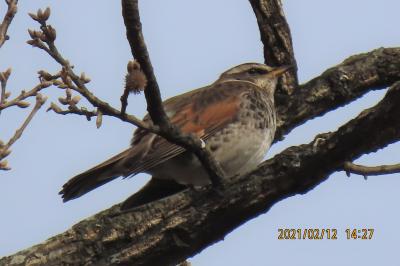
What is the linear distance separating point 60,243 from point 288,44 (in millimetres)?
3396

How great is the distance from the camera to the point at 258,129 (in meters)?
8.59

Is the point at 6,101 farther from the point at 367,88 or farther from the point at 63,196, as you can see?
the point at 367,88

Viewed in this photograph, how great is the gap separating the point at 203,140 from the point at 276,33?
156 cm

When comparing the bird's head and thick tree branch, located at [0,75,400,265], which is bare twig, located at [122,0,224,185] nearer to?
thick tree branch, located at [0,75,400,265]

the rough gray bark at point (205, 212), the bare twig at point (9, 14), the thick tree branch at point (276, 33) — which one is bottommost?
the rough gray bark at point (205, 212)

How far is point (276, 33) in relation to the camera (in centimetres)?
922

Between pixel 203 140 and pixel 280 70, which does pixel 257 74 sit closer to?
pixel 280 70

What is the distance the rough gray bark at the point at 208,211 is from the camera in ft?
21.8

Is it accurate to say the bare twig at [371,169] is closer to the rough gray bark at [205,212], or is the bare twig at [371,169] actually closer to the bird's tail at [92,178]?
the rough gray bark at [205,212]

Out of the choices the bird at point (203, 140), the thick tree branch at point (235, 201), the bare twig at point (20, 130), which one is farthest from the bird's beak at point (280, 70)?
the bare twig at point (20, 130)

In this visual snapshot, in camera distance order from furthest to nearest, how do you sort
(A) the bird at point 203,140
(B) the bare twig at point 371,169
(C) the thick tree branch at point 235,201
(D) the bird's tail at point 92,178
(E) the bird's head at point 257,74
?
(E) the bird's head at point 257,74
(A) the bird at point 203,140
(D) the bird's tail at point 92,178
(B) the bare twig at point 371,169
(C) the thick tree branch at point 235,201

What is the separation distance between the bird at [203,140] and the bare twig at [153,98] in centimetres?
69

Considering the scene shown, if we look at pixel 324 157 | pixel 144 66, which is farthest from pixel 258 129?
pixel 144 66

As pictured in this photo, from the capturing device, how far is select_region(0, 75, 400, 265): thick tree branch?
6.64 metres
